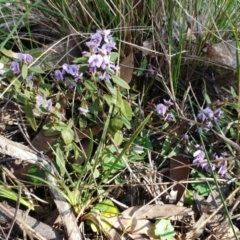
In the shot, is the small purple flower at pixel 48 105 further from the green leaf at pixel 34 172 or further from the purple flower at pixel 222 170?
the purple flower at pixel 222 170

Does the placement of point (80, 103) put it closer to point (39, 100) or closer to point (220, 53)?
point (39, 100)

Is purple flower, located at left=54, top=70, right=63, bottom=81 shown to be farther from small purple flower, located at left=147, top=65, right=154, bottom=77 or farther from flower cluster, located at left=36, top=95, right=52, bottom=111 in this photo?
small purple flower, located at left=147, top=65, right=154, bottom=77

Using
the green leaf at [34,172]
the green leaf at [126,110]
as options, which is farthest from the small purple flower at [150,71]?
the green leaf at [34,172]

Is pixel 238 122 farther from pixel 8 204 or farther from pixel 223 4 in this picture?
pixel 8 204

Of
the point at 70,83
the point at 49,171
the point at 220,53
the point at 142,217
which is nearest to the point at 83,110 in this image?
the point at 70,83

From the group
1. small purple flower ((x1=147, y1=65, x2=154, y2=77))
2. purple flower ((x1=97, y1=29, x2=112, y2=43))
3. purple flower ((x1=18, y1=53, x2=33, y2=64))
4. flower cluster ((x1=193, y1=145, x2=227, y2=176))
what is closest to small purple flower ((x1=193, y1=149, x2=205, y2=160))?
flower cluster ((x1=193, y1=145, x2=227, y2=176))

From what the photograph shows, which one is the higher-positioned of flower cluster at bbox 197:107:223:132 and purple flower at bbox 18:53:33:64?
purple flower at bbox 18:53:33:64

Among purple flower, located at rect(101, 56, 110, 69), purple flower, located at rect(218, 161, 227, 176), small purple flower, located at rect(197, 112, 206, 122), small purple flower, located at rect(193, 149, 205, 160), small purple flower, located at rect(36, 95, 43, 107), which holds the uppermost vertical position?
purple flower, located at rect(101, 56, 110, 69)
